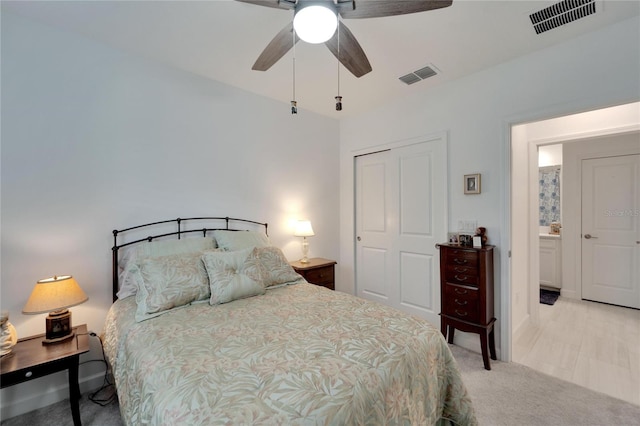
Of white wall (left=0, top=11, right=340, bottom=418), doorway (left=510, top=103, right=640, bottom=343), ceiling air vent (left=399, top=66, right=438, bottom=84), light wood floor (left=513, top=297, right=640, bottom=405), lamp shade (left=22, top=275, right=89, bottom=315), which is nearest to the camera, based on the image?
lamp shade (left=22, top=275, right=89, bottom=315)

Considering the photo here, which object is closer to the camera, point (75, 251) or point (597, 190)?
point (75, 251)

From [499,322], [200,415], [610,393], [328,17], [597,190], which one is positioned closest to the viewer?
[200,415]

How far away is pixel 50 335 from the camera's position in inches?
69.7

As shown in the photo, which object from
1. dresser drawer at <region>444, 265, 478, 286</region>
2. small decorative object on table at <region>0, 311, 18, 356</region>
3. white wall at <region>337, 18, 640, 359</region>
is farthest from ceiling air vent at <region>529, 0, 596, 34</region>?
small decorative object on table at <region>0, 311, 18, 356</region>

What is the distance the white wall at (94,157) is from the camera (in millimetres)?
1889

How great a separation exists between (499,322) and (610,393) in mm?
776

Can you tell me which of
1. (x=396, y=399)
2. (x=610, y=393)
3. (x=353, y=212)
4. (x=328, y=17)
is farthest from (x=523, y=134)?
(x=396, y=399)

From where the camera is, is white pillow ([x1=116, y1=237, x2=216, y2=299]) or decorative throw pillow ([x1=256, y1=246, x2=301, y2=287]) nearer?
white pillow ([x1=116, y1=237, x2=216, y2=299])

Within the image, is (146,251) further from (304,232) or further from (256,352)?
(304,232)

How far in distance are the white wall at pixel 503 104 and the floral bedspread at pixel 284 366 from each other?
156cm

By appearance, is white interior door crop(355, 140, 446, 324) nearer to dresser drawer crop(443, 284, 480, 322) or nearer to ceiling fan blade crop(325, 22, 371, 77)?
dresser drawer crop(443, 284, 480, 322)

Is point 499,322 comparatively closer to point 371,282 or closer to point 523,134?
point 371,282

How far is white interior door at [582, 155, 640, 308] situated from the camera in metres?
3.58

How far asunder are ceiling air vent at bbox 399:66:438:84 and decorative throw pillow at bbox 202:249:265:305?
228 cm
